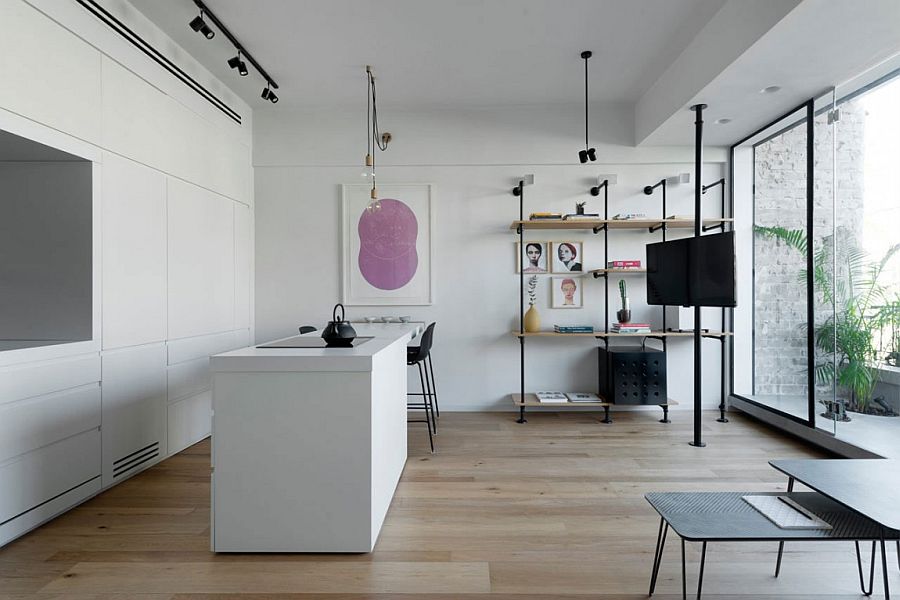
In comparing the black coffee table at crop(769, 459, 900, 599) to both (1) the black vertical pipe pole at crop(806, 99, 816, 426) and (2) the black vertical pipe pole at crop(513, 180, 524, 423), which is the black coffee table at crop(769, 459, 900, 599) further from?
(2) the black vertical pipe pole at crop(513, 180, 524, 423)

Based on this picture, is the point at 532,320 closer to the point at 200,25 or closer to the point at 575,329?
the point at 575,329

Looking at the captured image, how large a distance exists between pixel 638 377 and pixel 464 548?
9.27ft

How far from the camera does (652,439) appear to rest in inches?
159

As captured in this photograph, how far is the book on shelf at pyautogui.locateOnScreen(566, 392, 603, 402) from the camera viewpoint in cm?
471

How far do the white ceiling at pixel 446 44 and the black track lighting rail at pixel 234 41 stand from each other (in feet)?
0.14

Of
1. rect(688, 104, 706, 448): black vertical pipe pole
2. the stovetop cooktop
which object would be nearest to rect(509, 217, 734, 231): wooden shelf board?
rect(688, 104, 706, 448): black vertical pipe pole

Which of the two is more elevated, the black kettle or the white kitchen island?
the black kettle

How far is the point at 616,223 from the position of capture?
466 cm

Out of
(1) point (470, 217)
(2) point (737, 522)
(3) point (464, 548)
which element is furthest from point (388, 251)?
(2) point (737, 522)

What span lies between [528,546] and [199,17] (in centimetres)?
343

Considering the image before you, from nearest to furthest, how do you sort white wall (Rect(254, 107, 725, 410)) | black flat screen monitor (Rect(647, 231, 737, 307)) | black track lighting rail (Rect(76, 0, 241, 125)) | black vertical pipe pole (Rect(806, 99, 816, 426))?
1. black track lighting rail (Rect(76, 0, 241, 125))
2. black flat screen monitor (Rect(647, 231, 737, 307))
3. black vertical pipe pole (Rect(806, 99, 816, 426))
4. white wall (Rect(254, 107, 725, 410))

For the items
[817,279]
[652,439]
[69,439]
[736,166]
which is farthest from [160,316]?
[736,166]

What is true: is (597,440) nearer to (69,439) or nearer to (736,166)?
(736,166)

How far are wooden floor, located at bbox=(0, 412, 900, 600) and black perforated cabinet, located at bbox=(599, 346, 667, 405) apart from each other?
1.02 metres
